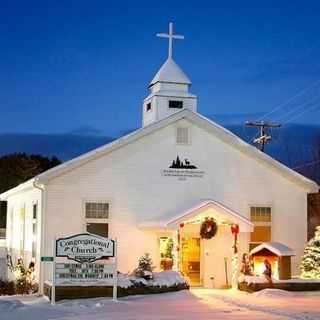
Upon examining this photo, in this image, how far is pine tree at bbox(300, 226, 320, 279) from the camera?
28.6 meters

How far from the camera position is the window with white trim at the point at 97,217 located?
93.7ft

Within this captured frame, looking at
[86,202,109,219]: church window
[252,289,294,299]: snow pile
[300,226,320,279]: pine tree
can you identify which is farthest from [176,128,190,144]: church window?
[252,289,294,299]: snow pile

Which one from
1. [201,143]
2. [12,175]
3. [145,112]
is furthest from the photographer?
[12,175]

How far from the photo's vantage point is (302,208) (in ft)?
103

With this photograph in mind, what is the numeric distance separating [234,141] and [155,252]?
204 inches

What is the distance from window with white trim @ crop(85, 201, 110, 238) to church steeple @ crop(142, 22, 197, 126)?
5.73m

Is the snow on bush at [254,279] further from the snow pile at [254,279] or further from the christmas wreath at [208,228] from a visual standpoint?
the christmas wreath at [208,228]

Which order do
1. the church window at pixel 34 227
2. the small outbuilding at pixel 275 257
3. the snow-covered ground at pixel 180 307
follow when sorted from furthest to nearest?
the church window at pixel 34 227 → the small outbuilding at pixel 275 257 → the snow-covered ground at pixel 180 307

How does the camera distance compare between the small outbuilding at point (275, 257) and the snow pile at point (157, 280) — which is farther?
the small outbuilding at point (275, 257)

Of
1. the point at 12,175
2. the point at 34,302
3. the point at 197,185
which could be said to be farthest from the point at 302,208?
the point at 12,175

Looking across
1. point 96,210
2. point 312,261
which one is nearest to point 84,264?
point 96,210

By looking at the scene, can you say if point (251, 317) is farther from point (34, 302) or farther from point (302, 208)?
point (302, 208)

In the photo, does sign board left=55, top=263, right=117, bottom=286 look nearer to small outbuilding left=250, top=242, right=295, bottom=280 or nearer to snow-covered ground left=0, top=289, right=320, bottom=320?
snow-covered ground left=0, top=289, right=320, bottom=320

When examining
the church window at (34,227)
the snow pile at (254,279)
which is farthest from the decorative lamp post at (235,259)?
the church window at (34,227)
